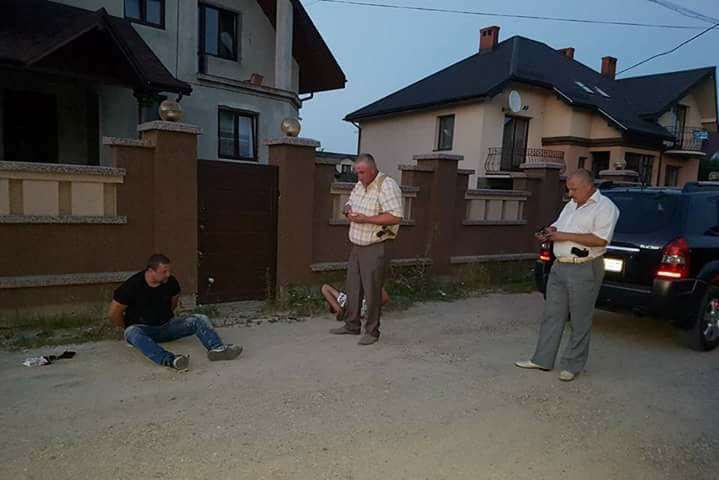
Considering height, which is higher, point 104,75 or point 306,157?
point 104,75

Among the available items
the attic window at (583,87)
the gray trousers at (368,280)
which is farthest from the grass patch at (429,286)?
the attic window at (583,87)

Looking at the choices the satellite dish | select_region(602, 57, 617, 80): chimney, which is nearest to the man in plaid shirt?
the satellite dish

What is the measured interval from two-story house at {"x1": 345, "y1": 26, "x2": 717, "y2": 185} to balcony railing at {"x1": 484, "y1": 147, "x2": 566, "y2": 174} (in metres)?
0.04

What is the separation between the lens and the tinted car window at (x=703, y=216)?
5.38 metres

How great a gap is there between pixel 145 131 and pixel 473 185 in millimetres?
16648

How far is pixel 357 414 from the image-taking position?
12.0ft

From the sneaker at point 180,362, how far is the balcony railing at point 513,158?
58.1 feet

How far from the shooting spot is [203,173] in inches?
248

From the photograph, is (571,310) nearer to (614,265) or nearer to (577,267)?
(577,267)

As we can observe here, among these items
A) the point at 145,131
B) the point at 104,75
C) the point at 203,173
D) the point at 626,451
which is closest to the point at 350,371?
the point at 626,451

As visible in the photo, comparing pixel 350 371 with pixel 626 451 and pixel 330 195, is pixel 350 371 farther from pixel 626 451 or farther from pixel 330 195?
pixel 330 195

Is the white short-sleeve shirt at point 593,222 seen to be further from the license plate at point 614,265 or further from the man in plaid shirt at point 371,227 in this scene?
the man in plaid shirt at point 371,227

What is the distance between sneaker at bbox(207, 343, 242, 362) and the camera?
15.1ft

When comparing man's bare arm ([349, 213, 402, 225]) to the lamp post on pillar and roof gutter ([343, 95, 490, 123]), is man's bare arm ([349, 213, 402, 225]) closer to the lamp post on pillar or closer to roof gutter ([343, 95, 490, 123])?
the lamp post on pillar
